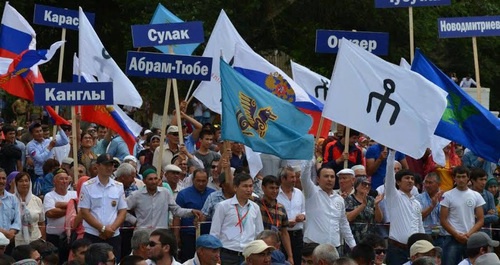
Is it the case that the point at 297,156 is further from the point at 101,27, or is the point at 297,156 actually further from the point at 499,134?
the point at 101,27

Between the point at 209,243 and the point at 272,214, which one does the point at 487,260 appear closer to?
the point at 209,243

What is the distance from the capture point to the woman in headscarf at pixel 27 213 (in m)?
16.8

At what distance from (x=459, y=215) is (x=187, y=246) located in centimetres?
345

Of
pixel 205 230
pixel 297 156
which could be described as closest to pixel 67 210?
pixel 205 230

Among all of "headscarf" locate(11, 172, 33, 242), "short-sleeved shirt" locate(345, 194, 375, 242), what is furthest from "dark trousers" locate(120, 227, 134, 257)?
"short-sleeved shirt" locate(345, 194, 375, 242)

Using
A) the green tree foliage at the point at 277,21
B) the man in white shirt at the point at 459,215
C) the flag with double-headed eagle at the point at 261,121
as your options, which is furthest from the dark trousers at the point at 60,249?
the green tree foliage at the point at 277,21

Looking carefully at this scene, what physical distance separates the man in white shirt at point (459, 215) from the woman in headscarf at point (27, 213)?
4.97 metres

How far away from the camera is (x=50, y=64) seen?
3603 centimetres

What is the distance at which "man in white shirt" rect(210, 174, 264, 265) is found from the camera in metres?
15.9

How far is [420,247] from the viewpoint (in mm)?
14984

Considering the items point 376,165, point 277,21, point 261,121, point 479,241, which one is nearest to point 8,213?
point 261,121

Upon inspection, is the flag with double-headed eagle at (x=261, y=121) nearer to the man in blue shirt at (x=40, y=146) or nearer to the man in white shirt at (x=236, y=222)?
the man in white shirt at (x=236, y=222)

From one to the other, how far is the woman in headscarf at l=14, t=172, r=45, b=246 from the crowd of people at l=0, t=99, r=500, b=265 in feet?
0.05

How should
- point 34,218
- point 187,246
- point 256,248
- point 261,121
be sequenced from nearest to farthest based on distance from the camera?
point 256,248, point 34,218, point 261,121, point 187,246
